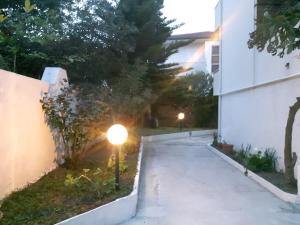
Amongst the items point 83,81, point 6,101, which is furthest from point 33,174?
point 83,81

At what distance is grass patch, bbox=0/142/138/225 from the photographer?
201 inches

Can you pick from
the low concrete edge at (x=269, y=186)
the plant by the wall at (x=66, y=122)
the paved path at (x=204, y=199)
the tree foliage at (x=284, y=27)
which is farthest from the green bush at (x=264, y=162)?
the plant by the wall at (x=66, y=122)

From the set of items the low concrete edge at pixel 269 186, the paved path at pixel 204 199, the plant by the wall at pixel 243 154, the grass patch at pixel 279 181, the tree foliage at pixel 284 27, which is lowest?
the paved path at pixel 204 199

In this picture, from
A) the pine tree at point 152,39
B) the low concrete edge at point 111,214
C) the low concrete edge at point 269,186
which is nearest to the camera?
the low concrete edge at point 111,214

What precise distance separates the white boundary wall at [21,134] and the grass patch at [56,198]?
0.23 meters

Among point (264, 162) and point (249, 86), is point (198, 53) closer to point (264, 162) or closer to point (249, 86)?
point (249, 86)

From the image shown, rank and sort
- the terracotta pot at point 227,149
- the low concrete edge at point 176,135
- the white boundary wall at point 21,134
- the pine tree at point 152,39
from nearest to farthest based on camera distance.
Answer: the white boundary wall at point 21,134 → the terracotta pot at point 227,149 → the pine tree at point 152,39 → the low concrete edge at point 176,135

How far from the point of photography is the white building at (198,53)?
2873 cm

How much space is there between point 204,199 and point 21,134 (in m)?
3.53

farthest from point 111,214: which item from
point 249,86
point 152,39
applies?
point 152,39

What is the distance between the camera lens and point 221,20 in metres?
16.0

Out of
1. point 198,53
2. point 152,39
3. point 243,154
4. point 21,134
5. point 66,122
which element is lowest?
point 243,154

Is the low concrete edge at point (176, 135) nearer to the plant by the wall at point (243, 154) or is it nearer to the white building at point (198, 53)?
the plant by the wall at point (243, 154)

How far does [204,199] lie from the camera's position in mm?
7203
